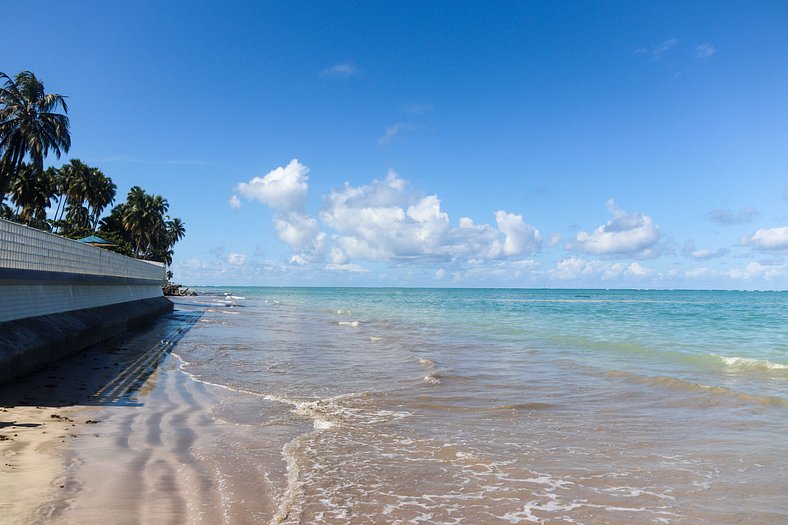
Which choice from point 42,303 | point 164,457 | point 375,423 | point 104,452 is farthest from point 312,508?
point 42,303

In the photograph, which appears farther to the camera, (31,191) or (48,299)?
(31,191)

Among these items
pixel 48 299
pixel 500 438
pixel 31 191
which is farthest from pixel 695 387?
pixel 31 191

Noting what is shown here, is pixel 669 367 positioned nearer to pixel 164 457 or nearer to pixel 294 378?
pixel 294 378

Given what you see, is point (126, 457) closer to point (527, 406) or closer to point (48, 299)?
point (527, 406)

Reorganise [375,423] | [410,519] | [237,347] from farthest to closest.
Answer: [237,347] < [375,423] < [410,519]

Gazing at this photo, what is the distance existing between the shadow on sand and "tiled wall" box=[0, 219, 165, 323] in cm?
144

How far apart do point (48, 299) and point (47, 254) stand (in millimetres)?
1175

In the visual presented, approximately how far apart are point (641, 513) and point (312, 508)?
3253 millimetres

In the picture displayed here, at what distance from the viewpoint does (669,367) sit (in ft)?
53.1

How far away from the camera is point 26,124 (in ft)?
134

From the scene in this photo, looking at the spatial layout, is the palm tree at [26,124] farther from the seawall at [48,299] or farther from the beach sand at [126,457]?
the beach sand at [126,457]

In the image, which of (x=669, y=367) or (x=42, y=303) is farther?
(x=669, y=367)

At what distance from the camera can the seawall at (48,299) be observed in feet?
37.0

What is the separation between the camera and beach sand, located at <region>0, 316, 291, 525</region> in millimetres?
5031
